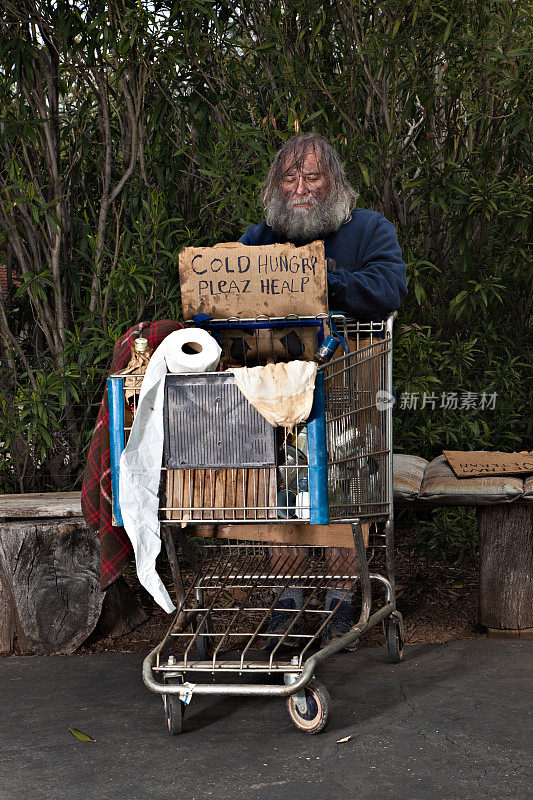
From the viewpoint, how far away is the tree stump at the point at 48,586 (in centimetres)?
373

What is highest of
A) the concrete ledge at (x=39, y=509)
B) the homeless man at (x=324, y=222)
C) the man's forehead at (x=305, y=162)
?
the man's forehead at (x=305, y=162)

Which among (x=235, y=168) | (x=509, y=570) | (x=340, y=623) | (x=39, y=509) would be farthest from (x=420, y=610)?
(x=235, y=168)

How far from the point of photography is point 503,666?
3.30 metres

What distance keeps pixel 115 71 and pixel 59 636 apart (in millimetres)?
2753

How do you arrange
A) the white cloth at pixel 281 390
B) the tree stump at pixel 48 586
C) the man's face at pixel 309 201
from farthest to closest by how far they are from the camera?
the tree stump at pixel 48 586 < the man's face at pixel 309 201 < the white cloth at pixel 281 390

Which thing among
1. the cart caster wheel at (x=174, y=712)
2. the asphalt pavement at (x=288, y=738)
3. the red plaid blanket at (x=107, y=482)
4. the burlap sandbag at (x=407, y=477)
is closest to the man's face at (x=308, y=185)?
the red plaid blanket at (x=107, y=482)

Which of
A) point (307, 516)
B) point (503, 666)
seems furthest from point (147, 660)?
point (503, 666)

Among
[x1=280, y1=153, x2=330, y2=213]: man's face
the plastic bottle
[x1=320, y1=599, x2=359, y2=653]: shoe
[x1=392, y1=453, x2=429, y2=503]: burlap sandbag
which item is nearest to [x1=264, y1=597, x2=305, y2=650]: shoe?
[x1=320, y1=599, x2=359, y2=653]: shoe

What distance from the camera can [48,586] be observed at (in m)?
3.75

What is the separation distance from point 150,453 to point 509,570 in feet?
5.62

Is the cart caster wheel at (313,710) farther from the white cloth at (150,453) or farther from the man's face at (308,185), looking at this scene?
the man's face at (308,185)

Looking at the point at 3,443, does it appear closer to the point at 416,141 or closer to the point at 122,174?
the point at 122,174

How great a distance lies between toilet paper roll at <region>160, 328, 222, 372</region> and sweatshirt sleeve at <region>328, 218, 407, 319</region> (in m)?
0.65

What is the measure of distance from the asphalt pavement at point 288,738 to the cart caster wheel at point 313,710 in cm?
3
